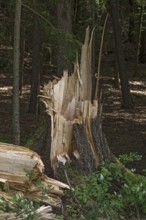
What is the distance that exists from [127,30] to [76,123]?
106 ft

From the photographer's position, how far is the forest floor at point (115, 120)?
15198mm

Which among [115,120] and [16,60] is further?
[115,120]

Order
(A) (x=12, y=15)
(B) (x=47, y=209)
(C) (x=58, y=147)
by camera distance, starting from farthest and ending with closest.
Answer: (A) (x=12, y=15), (C) (x=58, y=147), (B) (x=47, y=209)

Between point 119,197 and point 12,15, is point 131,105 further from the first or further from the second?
point 119,197

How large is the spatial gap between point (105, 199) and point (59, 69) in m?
9.45

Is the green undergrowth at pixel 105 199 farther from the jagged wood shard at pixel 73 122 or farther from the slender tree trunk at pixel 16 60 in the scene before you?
the slender tree trunk at pixel 16 60

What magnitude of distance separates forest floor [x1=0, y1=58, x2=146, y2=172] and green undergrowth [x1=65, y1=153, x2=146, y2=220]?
18.9 ft

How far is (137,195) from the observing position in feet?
19.1

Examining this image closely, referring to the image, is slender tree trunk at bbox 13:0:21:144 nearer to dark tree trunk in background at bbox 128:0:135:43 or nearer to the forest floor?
the forest floor

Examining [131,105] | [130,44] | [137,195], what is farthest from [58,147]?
[130,44]

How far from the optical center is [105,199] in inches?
227

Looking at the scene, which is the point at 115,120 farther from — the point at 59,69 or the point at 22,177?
the point at 22,177

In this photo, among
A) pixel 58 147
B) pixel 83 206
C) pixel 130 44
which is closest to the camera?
pixel 83 206

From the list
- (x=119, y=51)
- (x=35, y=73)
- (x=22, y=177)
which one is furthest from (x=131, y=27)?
(x=22, y=177)
